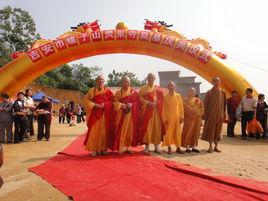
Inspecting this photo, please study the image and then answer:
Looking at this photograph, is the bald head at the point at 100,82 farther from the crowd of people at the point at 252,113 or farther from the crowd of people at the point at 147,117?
the crowd of people at the point at 252,113

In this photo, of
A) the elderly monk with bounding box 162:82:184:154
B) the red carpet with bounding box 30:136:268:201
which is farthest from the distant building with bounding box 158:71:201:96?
the red carpet with bounding box 30:136:268:201

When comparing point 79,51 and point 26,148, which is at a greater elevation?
point 79,51

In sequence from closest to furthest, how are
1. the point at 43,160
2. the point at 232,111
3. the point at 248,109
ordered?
the point at 43,160 < the point at 248,109 < the point at 232,111

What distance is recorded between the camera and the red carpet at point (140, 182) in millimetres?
3633

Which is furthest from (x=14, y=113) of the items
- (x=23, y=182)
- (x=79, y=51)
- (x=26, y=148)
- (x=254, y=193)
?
(x=254, y=193)

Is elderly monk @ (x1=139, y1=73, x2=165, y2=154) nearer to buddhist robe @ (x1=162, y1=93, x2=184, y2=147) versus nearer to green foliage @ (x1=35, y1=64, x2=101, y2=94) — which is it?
buddhist robe @ (x1=162, y1=93, x2=184, y2=147)

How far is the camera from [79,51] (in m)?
12.2

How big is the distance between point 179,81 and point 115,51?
54.7 ft

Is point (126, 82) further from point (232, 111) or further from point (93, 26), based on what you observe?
point (93, 26)

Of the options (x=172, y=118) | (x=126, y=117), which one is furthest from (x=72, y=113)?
(x=126, y=117)

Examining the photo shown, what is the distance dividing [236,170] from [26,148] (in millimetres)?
4663

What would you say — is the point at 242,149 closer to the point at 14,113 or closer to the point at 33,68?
the point at 14,113

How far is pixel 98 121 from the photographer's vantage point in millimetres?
6395

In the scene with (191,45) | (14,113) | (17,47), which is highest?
(17,47)
